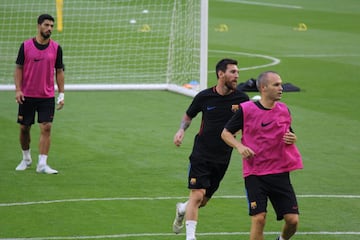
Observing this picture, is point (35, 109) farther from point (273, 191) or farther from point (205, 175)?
point (273, 191)

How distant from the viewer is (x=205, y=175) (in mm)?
12406

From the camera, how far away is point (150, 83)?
26.1 meters

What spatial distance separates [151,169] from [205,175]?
14.0 ft

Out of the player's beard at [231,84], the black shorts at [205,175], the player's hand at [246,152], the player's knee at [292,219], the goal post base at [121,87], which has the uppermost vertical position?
the player's beard at [231,84]

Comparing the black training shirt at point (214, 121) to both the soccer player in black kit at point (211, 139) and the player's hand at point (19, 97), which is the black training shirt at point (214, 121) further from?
the player's hand at point (19, 97)

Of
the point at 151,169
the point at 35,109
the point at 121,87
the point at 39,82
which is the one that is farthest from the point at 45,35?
the point at 121,87

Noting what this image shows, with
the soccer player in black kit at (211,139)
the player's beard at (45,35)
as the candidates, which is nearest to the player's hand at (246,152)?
the soccer player in black kit at (211,139)

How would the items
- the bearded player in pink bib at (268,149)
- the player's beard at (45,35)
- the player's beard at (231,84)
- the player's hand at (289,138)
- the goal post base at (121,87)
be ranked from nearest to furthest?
the player's hand at (289,138), the bearded player in pink bib at (268,149), the player's beard at (231,84), the player's beard at (45,35), the goal post base at (121,87)

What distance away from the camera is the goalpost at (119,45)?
2531 centimetres

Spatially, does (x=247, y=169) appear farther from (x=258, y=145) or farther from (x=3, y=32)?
(x=3, y=32)

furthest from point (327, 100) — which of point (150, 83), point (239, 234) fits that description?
point (239, 234)

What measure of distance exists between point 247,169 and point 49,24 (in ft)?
18.8

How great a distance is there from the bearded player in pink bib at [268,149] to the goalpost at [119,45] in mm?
12535

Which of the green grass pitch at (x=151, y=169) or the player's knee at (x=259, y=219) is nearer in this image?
the player's knee at (x=259, y=219)
